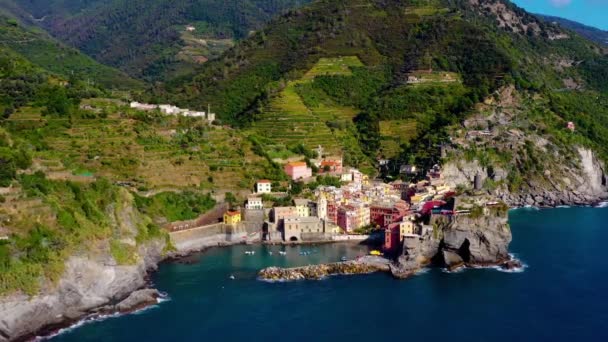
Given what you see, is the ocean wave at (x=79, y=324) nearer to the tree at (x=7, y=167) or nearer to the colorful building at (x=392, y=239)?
the tree at (x=7, y=167)

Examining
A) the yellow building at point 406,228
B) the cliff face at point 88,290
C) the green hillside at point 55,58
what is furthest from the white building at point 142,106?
the green hillside at point 55,58

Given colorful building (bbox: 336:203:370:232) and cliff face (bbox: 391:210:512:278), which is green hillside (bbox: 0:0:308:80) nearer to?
colorful building (bbox: 336:203:370:232)

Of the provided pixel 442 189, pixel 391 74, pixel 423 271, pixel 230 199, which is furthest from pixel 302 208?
pixel 391 74

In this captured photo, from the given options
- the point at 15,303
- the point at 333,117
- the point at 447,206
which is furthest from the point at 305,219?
the point at 333,117

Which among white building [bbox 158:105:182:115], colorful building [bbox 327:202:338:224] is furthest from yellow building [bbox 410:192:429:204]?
white building [bbox 158:105:182:115]

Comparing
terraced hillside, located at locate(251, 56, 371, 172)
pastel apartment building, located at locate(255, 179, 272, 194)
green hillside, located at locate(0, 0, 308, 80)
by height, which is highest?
green hillside, located at locate(0, 0, 308, 80)

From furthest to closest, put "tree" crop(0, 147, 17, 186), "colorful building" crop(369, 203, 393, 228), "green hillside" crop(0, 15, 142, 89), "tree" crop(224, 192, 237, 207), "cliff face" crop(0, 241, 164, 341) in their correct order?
"green hillside" crop(0, 15, 142, 89), "tree" crop(224, 192, 237, 207), "colorful building" crop(369, 203, 393, 228), "tree" crop(0, 147, 17, 186), "cliff face" crop(0, 241, 164, 341)
